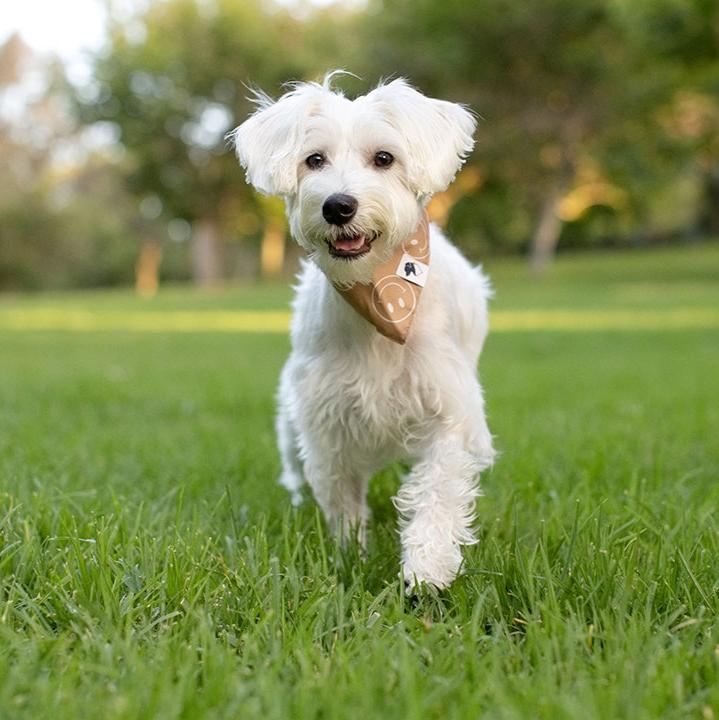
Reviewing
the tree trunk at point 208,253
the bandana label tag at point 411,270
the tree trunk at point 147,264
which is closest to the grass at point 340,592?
the bandana label tag at point 411,270

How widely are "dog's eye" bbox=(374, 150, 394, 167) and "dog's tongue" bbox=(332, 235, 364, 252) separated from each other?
298 millimetres

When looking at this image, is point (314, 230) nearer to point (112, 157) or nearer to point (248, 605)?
point (248, 605)

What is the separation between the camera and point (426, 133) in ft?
11.1

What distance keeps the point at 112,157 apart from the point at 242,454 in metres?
48.0

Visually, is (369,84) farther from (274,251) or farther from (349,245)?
(274,251)

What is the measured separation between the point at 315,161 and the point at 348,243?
36cm

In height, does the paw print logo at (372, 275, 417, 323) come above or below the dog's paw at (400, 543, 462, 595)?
above

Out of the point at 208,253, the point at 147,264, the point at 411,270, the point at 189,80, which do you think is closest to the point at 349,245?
the point at 411,270

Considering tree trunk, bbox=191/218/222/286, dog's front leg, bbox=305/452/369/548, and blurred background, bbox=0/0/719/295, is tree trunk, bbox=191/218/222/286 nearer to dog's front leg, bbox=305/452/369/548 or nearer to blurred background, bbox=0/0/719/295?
blurred background, bbox=0/0/719/295

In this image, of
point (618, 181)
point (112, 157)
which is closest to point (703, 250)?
point (618, 181)

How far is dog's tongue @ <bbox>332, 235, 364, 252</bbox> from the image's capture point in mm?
3318

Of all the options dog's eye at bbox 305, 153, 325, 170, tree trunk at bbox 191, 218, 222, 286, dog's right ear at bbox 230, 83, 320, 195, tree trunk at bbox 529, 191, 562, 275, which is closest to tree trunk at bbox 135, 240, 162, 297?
tree trunk at bbox 191, 218, 222, 286

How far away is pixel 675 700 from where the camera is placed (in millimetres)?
2027

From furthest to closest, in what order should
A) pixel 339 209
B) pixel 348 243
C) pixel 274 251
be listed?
pixel 274 251, pixel 348 243, pixel 339 209
